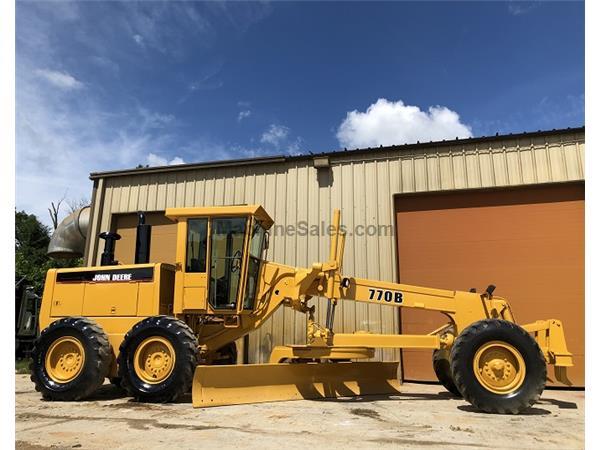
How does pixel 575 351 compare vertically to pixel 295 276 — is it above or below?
below

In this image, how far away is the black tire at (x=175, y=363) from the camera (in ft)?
23.9

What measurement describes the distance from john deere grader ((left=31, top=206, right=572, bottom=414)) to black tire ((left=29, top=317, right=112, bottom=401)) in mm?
18

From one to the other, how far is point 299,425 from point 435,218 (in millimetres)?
7206

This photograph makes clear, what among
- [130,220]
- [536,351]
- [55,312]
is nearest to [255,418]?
[536,351]

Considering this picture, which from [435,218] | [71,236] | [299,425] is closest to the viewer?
[299,425]

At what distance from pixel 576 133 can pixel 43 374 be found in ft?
39.7

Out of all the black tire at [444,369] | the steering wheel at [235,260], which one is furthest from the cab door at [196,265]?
the black tire at [444,369]

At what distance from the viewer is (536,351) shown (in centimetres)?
670

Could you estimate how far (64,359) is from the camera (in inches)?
318

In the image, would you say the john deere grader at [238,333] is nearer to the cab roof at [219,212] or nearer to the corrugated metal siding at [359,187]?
the cab roof at [219,212]

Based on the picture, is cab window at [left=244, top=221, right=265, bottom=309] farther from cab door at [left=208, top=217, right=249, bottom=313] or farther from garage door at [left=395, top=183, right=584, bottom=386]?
garage door at [left=395, top=183, right=584, bottom=386]

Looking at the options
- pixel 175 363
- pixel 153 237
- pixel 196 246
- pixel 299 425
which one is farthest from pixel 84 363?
pixel 153 237

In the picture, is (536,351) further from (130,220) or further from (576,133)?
(130,220)

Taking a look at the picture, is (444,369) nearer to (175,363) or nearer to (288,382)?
(288,382)
